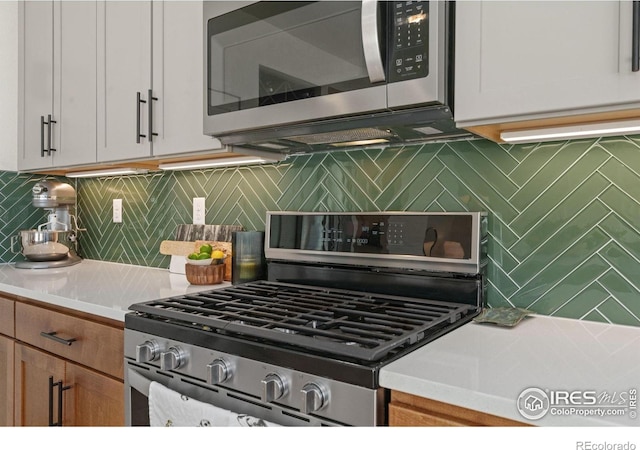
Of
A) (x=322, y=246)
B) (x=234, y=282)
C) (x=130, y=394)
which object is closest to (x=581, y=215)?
(x=322, y=246)

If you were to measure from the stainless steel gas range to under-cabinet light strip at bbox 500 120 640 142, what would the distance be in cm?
25

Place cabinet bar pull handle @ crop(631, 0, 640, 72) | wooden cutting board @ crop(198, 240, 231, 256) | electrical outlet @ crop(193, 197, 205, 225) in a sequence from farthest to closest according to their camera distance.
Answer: electrical outlet @ crop(193, 197, 205, 225) → wooden cutting board @ crop(198, 240, 231, 256) → cabinet bar pull handle @ crop(631, 0, 640, 72)

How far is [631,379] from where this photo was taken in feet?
2.65

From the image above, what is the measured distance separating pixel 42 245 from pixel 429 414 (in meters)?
2.23

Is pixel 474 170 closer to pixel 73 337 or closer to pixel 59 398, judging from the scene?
pixel 73 337

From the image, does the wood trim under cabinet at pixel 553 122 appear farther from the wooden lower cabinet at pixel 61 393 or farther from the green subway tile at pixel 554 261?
the wooden lower cabinet at pixel 61 393

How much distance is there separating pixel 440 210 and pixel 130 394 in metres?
1.07

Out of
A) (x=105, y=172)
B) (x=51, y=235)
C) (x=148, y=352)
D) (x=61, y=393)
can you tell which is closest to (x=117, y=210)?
(x=105, y=172)

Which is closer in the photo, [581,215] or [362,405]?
[362,405]

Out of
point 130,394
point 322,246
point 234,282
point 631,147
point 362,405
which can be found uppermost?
point 631,147

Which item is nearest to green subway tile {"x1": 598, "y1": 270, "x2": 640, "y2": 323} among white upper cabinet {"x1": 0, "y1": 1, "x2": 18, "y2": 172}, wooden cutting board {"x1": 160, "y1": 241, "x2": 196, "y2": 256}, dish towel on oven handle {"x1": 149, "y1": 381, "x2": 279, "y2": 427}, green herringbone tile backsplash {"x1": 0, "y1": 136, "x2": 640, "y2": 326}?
green herringbone tile backsplash {"x1": 0, "y1": 136, "x2": 640, "y2": 326}

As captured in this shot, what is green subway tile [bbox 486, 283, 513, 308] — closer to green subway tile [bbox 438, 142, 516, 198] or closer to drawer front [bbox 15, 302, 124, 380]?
green subway tile [bbox 438, 142, 516, 198]

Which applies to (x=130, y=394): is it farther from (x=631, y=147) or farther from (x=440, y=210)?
(x=631, y=147)

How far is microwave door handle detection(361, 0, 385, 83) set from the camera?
43.4 inches
